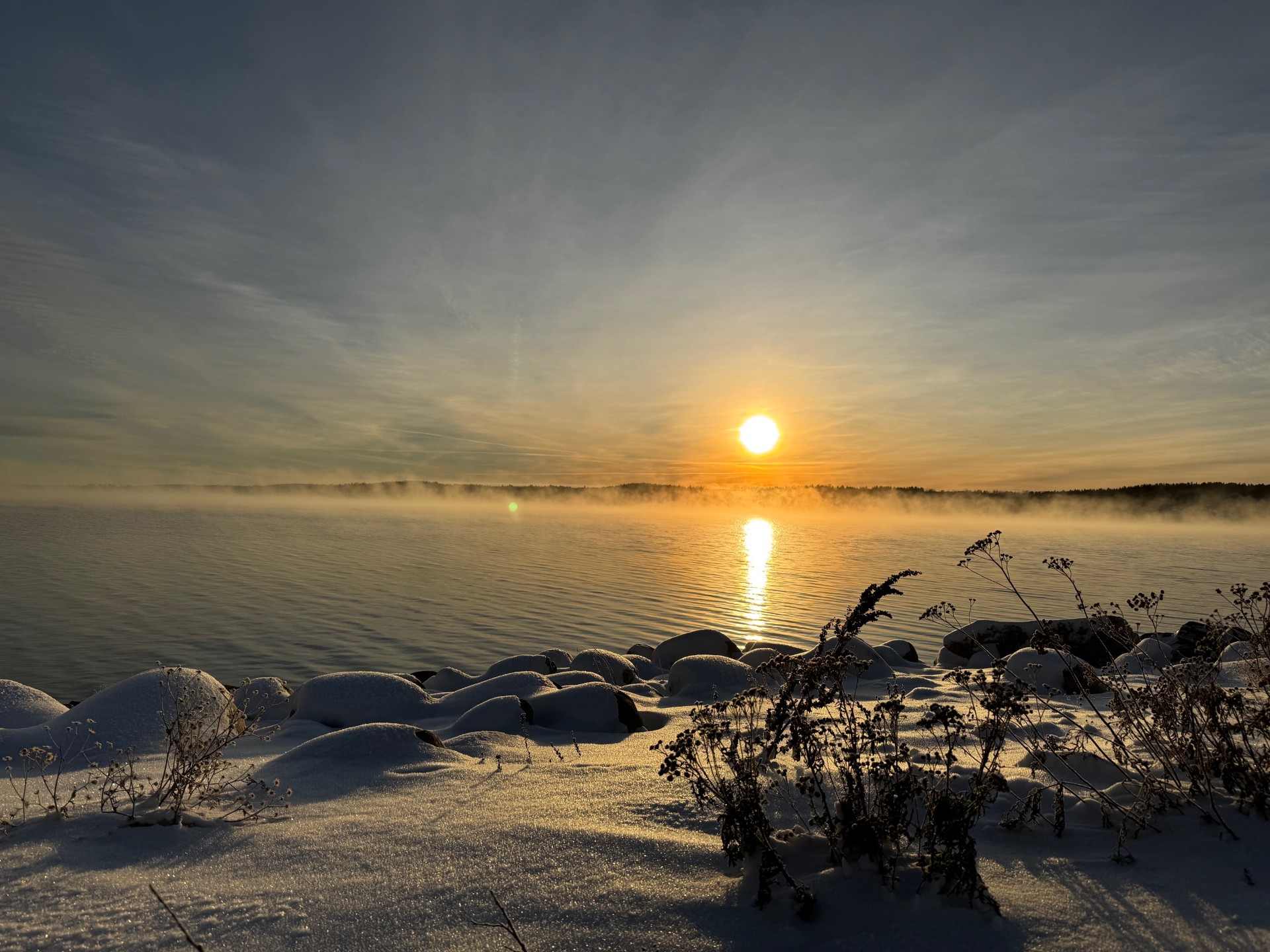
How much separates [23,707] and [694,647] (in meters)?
10.3

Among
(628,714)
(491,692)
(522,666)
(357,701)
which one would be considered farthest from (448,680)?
(628,714)

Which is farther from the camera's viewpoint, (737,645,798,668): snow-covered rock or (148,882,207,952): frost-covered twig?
(737,645,798,668): snow-covered rock

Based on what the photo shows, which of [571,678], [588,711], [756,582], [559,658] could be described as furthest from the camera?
[756,582]

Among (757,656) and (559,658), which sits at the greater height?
(757,656)

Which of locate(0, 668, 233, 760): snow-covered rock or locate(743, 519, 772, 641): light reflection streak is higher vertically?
locate(0, 668, 233, 760): snow-covered rock

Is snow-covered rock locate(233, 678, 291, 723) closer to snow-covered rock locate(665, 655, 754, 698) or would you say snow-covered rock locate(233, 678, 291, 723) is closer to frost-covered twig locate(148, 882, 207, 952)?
snow-covered rock locate(665, 655, 754, 698)

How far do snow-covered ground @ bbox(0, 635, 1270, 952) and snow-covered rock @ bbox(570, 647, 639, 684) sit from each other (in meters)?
6.58

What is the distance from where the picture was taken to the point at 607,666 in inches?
482

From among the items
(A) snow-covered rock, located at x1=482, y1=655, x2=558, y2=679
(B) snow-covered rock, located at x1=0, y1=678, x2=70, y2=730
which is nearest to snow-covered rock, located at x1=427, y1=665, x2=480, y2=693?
(A) snow-covered rock, located at x1=482, y1=655, x2=558, y2=679

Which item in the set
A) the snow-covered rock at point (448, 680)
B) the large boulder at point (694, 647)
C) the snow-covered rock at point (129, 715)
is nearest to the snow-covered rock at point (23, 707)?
the snow-covered rock at point (129, 715)

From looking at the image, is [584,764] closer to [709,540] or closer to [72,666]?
[72,666]

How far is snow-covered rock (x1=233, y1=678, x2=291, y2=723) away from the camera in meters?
9.09

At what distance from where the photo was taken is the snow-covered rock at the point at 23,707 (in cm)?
815

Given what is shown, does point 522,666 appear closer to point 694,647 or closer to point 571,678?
point 571,678
